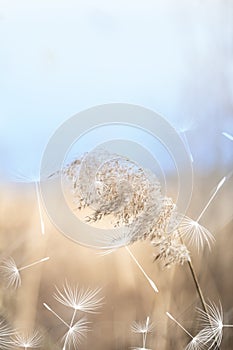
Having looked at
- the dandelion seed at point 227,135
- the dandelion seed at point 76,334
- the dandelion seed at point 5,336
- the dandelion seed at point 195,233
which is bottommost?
the dandelion seed at point 5,336

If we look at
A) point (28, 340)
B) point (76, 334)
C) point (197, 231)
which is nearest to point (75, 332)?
point (76, 334)

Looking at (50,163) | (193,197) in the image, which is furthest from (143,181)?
(50,163)

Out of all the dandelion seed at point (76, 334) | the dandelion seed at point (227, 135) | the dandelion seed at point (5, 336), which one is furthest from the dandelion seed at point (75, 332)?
the dandelion seed at point (227, 135)

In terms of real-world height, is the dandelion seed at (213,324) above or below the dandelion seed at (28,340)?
above

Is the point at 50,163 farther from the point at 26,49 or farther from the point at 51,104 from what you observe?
the point at 26,49

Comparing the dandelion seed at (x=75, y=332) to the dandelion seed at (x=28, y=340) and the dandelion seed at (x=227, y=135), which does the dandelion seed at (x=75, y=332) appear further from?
the dandelion seed at (x=227, y=135)
